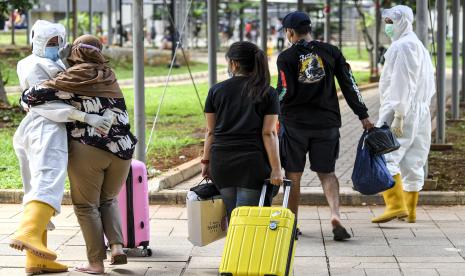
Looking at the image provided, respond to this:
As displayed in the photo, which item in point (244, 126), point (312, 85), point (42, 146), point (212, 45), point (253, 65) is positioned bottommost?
point (42, 146)

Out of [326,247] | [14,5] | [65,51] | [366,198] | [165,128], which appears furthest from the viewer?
[14,5]

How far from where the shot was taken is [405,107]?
8.50m

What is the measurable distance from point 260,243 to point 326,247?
195 cm

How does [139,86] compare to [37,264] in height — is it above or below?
above

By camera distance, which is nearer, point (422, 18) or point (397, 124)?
point (397, 124)

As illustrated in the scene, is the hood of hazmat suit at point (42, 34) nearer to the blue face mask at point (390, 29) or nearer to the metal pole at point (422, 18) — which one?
the blue face mask at point (390, 29)

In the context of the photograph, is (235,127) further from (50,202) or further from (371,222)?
(371,222)

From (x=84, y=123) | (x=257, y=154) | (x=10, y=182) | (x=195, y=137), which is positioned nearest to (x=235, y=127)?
(x=257, y=154)

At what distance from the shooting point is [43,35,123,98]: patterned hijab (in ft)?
21.9

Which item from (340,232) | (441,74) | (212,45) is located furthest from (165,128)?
(340,232)

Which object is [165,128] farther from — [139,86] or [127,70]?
[127,70]

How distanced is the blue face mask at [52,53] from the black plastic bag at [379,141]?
264 centimetres

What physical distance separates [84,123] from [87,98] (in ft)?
0.56

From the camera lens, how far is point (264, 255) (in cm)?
592
